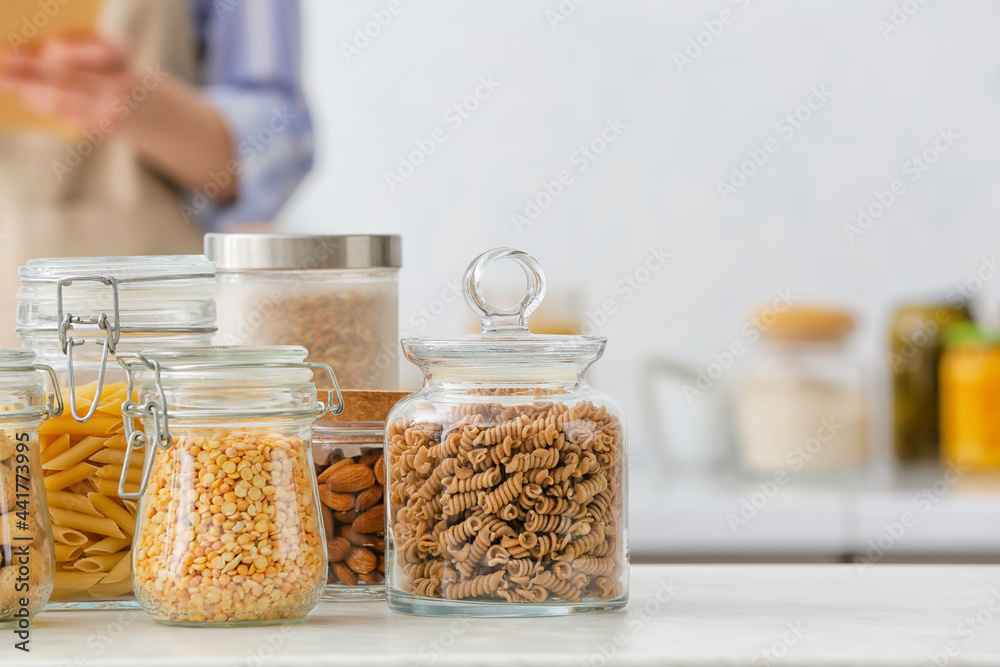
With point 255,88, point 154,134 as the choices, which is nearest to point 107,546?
point 154,134

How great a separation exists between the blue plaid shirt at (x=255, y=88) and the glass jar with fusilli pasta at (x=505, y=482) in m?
1.18

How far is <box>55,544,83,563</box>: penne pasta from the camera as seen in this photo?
1.87 ft

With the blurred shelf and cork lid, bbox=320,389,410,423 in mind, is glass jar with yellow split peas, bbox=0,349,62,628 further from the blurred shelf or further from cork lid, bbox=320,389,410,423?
the blurred shelf

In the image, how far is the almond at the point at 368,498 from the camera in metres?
0.60

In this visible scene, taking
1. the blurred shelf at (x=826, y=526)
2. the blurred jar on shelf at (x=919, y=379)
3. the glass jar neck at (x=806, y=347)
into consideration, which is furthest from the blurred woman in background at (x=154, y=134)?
the blurred jar on shelf at (x=919, y=379)

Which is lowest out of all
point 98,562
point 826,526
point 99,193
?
point 826,526

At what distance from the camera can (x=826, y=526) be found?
1.74 meters

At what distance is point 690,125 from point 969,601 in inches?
69.7

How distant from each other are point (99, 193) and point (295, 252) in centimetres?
116

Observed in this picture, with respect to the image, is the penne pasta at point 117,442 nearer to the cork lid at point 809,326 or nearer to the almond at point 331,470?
the almond at point 331,470

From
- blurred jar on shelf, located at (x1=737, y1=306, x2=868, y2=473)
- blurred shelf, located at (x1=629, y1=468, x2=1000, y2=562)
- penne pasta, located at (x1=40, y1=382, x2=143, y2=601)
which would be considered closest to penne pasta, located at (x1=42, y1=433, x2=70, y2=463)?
penne pasta, located at (x1=40, y1=382, x2=143, y2=601)

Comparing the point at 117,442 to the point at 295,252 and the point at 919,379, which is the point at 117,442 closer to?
the point at 295,252

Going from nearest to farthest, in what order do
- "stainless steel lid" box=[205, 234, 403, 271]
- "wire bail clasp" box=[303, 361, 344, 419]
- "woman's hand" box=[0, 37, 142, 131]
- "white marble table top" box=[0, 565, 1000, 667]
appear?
"white marble table top" box=[0, 565, 1000, 667], "wire bail clasp" box=[303, 361, 344, 419], "stainless steel lid" box=[205, 234, 403, 271], "woman's hand" box=[0, 37, 142, 131]

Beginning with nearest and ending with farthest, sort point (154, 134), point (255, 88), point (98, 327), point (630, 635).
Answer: point (630, 635) → point (98, 327) → point (154, 134) → point (255, 88)
